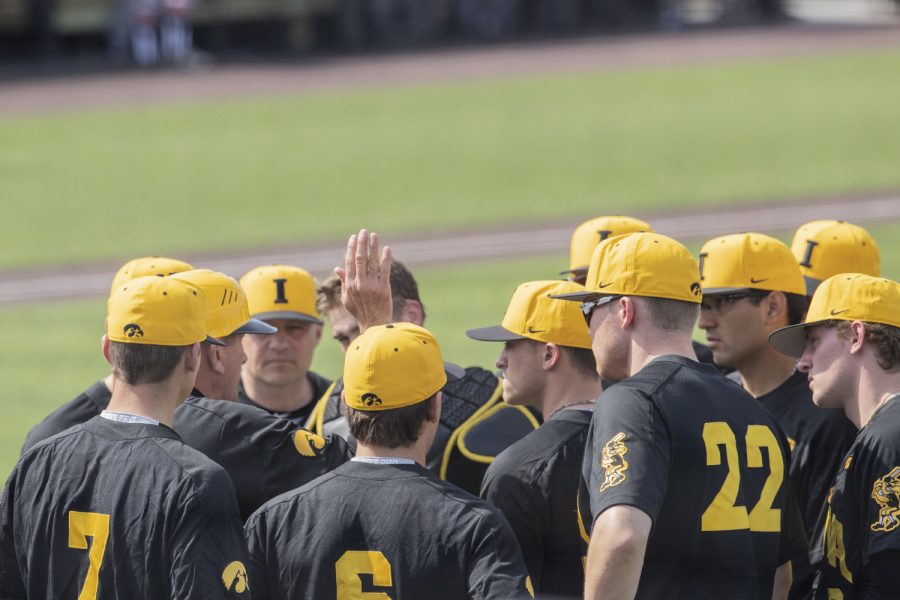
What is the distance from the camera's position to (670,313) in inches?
176

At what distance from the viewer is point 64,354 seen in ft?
46.9

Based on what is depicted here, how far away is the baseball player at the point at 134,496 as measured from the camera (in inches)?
161

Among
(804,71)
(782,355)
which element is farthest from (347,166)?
(782,355)

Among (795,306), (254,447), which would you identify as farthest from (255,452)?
(795,306)

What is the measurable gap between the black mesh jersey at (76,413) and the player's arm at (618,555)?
8.35 ft

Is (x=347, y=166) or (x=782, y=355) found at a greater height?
(x=782, y=355)

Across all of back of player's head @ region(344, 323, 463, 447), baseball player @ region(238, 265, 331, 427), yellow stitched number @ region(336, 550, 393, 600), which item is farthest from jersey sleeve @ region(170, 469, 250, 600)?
baseball player @ region(238, 265, 331, 427)

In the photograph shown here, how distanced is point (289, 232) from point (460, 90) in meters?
13.4

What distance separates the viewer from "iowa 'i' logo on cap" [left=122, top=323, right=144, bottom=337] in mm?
4339

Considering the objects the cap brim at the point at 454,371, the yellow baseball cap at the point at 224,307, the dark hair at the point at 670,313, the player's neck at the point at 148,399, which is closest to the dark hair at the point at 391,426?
the player's neck at the point at 148,399

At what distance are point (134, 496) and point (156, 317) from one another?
22.9 inches

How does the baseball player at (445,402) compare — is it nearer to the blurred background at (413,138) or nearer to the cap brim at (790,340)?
the cap brim at (790,340)

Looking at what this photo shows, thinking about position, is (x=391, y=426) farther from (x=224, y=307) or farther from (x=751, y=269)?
(x=751, y=269)

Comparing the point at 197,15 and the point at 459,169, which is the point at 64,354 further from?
the point at 197,15
